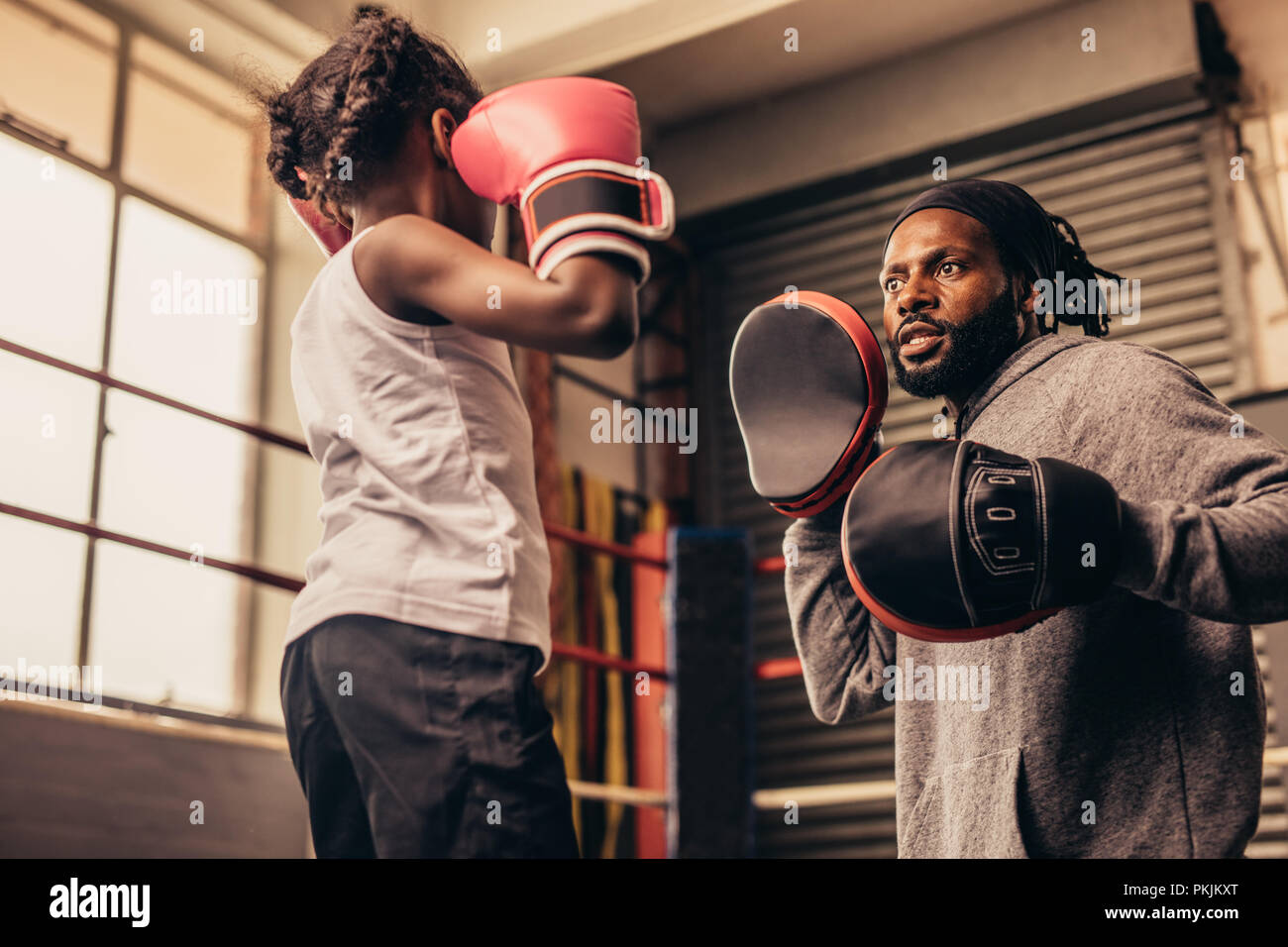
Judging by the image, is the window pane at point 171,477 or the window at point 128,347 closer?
the window at point 128,347

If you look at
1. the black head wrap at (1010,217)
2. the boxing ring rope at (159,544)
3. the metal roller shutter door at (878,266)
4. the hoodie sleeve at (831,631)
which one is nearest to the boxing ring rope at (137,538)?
the boxing ring rope at (159,544)

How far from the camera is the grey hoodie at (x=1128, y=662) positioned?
986 millimetres

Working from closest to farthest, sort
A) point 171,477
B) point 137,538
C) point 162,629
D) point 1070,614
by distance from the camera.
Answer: point 1070,614
point 137,538
point 162,629
point 171,477

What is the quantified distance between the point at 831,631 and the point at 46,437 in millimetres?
2318

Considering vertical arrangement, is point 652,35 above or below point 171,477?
above

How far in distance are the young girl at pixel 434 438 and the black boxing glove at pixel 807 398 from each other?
227mm

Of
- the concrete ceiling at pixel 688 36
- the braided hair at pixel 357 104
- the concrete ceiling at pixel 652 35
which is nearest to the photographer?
the braided hair at pixel 357 104

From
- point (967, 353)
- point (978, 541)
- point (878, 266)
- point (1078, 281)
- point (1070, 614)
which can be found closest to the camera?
point (978, 541)

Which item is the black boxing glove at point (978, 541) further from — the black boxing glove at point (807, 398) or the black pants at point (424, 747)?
the black pants at point (424, 747)

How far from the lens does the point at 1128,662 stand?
1084 millimetres

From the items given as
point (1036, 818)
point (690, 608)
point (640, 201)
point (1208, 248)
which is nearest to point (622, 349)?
point (640, 201)

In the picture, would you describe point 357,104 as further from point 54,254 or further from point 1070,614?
point 54,254

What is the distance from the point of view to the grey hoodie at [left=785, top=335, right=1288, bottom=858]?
986 millimetres

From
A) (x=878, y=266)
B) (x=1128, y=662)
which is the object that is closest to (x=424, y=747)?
(x=1128, y=662)
